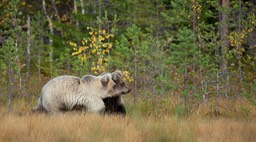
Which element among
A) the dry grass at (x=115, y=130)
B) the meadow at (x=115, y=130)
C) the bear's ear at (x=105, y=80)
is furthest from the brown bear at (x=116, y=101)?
the dry grass at (x=115, y=130)

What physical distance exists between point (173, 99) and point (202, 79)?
0.94m

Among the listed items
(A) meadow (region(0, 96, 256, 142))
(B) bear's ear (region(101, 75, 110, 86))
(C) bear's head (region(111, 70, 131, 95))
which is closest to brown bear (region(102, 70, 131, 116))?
(C) bear's head (region(111, 70, 131, 95))

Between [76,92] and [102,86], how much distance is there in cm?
51

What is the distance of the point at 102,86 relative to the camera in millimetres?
10539

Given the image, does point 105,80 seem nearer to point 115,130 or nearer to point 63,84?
point 63,84

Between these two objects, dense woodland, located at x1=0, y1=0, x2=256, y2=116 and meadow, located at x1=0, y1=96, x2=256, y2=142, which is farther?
dense woodland, located at x1=0, y1=0, x2=256, y2=116

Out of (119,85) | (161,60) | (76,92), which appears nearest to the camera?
(76,92)

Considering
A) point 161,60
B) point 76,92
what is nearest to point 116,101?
point 76,92

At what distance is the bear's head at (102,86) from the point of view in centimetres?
1052

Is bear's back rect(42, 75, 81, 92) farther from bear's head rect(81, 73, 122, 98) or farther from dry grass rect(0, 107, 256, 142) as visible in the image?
dry grass rect(0, 107, 256, 142)

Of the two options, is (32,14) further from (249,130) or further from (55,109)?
(249,130)

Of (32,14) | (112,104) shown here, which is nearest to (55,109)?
(112,104)

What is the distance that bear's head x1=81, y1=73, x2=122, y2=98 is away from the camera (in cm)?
1052

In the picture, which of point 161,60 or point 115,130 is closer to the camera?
point 115,130
